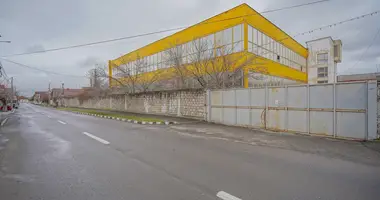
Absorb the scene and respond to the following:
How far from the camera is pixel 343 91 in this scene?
27.1ft

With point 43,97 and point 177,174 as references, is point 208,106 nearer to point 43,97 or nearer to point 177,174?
point 177,174

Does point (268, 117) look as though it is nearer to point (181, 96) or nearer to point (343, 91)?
point (343, 91)

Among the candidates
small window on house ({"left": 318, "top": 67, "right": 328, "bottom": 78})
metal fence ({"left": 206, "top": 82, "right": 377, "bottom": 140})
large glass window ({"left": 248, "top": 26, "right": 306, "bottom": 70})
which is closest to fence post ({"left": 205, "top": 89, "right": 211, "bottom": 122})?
metal fence ({"left": 206, "top": 82, "right": 377, "bottom": 140})

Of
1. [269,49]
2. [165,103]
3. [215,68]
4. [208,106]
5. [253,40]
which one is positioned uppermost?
[253,40]

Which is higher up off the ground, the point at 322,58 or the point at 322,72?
the point at 322,58

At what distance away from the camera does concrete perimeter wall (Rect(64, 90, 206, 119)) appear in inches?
615

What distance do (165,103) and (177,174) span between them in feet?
49.2

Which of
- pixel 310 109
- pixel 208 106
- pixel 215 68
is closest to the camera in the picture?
pixel 310 109

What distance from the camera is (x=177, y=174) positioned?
4062 millimetres

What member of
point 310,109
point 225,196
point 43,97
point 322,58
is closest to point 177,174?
point 225,196

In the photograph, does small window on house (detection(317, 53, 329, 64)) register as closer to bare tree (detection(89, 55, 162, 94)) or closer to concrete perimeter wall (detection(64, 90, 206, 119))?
bare tree (detection(89, 55, 162, 94))

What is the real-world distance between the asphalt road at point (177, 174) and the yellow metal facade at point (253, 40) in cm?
1563

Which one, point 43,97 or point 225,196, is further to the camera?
point 43,97

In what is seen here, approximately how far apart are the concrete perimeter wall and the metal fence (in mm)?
3136
